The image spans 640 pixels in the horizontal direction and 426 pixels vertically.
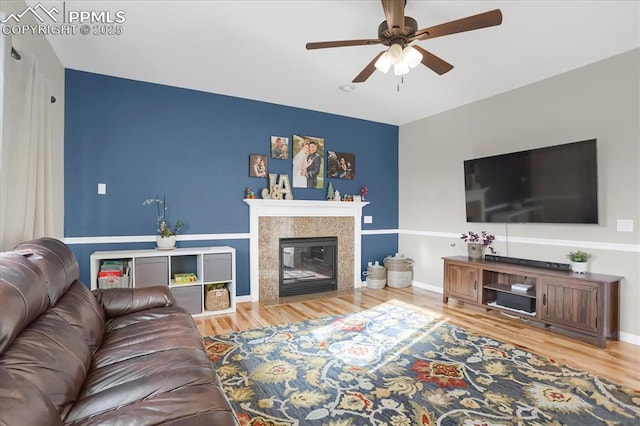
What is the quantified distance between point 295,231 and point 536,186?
296cm

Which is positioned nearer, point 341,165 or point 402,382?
point 402,382

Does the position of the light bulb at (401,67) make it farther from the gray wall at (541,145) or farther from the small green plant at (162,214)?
the small green plant at (162,214)

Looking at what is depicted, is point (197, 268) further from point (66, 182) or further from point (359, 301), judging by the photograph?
point (359, 301)

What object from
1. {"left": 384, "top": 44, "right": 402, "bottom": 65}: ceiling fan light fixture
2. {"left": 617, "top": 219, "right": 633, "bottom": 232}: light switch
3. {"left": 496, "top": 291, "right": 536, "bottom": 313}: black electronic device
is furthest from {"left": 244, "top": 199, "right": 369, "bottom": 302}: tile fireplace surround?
{"left": 617, "top": 219, "right": 633, "bottom": 232}: light switch

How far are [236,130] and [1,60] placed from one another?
2530 mm

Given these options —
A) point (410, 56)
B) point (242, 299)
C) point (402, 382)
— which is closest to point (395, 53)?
point (410, 56)

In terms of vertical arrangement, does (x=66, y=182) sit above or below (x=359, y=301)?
above

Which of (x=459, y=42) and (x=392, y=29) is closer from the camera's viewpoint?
(x=392, y=29)

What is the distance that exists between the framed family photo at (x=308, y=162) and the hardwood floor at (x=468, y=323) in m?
1.68

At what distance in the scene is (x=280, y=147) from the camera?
4531 mm

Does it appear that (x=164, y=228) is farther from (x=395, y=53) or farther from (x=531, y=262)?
(x=531, y=262)

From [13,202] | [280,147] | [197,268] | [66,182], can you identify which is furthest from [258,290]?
[13,202]

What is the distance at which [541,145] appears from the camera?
3643 millimetres

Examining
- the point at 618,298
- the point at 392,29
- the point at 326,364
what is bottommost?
the point at 326,364
